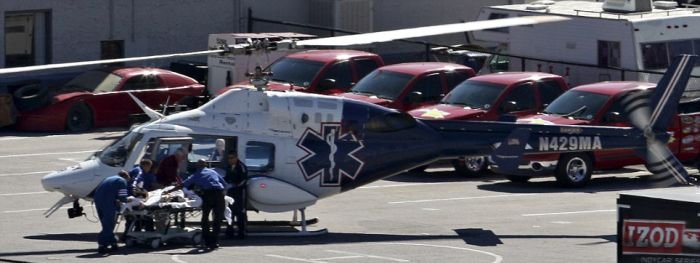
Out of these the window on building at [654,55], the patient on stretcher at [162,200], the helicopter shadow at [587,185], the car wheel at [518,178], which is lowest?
the helicopter shadow at [587,185]

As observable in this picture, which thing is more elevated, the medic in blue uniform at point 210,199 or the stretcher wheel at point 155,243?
the medic in blue uniform at point 210,199

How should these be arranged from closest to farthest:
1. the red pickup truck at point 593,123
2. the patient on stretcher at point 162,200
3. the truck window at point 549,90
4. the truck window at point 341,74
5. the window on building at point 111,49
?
the patient on stretcher at point 162,200, the red pickup truck at point 593,123, the truck window at point 549,90, the truck window at point 341,74, the window on building at point 111,49

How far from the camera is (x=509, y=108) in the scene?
93.8 ft

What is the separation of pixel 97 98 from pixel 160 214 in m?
12.3

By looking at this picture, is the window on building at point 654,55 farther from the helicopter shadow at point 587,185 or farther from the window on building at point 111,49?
the window on building at point 111,49

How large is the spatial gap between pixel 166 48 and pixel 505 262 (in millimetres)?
19640

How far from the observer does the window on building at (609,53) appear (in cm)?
3231

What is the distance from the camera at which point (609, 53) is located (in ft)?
107

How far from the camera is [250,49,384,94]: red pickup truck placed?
3133 centimetres

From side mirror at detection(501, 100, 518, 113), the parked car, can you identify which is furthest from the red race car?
side mirror at detection(501, 100, 518, 113)

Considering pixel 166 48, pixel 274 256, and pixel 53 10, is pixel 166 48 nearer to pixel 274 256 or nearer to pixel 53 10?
pixel 53 10

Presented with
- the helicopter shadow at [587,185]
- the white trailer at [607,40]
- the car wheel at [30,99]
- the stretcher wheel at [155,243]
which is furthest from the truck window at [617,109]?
the car wheel at [30,99]

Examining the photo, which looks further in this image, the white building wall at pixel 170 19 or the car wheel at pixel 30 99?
the white building wall at pixel 170 19

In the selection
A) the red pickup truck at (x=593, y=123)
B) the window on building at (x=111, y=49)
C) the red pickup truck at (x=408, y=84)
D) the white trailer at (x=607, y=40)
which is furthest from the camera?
the window on building at (x=111, y=49)
